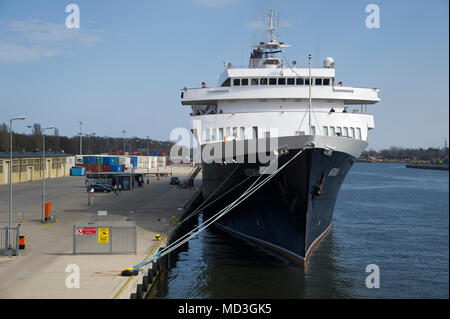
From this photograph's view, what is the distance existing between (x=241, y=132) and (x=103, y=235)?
7600 mm

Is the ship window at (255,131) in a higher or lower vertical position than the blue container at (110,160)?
higher

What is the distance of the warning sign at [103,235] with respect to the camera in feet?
55.1

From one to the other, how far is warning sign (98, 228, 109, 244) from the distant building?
39.8 meters

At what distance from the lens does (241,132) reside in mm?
20406

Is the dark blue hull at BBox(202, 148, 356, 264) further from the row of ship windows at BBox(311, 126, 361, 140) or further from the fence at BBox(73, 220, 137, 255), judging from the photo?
the fence at BBox(73, 220, 137, 255)

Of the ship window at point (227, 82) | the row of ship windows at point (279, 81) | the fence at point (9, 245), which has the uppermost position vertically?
the ship window at point (227, 82)

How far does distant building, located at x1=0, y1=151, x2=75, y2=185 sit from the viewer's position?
5303cm

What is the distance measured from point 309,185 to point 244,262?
17.9ft

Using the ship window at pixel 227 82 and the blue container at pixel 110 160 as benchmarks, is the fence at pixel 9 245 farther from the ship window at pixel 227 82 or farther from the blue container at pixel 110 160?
the blue container at pixel 110 160

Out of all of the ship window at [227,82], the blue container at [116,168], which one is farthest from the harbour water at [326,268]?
the blue container at [116,168]

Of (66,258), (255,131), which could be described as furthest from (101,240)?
(255,131)

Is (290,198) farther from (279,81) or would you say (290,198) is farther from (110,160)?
(110,160)

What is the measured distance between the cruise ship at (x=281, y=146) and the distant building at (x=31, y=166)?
118ft

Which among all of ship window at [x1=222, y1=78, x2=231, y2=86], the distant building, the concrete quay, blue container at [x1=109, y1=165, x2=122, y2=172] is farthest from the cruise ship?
blue container at [x1=109, y1=165, x2=122, y2=172]
